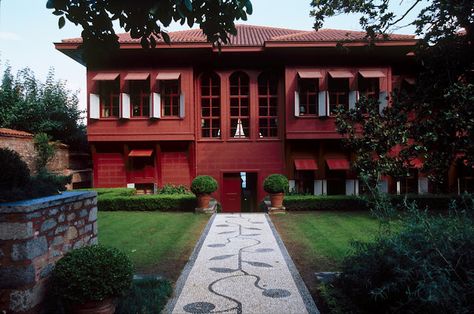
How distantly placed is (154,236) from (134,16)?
6.40 meters

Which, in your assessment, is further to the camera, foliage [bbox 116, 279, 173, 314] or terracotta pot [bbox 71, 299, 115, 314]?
foliage [bbox 116, 279, 173, 314]

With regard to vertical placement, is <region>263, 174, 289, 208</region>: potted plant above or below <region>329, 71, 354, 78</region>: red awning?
below

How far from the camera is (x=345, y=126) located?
475 inches

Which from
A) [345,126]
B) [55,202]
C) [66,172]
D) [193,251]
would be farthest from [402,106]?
[66,172]

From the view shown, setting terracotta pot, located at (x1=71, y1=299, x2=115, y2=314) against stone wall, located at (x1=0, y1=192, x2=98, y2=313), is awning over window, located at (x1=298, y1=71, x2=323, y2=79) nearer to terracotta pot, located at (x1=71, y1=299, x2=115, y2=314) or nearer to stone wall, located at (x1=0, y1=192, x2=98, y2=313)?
stone wall, located at (x1=0, y1=192, x2=98, y2=313)

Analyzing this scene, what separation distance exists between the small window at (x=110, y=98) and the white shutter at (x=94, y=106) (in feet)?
1.64

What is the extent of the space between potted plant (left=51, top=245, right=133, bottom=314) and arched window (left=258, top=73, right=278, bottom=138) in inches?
587

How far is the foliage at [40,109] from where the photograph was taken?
20750 millimetres

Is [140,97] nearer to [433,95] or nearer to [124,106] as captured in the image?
[124,106]

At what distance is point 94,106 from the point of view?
17.9 metres

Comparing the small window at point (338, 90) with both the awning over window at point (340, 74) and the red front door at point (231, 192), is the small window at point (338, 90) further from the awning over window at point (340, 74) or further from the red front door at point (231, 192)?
the red front door at point (231, 192)

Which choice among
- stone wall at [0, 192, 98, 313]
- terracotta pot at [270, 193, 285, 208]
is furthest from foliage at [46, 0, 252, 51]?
terracotta pot at [270, 193, 285, 208]

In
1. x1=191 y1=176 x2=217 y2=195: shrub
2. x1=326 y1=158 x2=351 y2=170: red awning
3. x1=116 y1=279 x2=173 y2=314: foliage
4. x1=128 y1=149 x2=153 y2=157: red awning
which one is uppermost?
x1=128 y1=149 x2=153 y2=157: red awning

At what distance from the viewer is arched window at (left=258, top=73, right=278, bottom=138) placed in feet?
62.6
